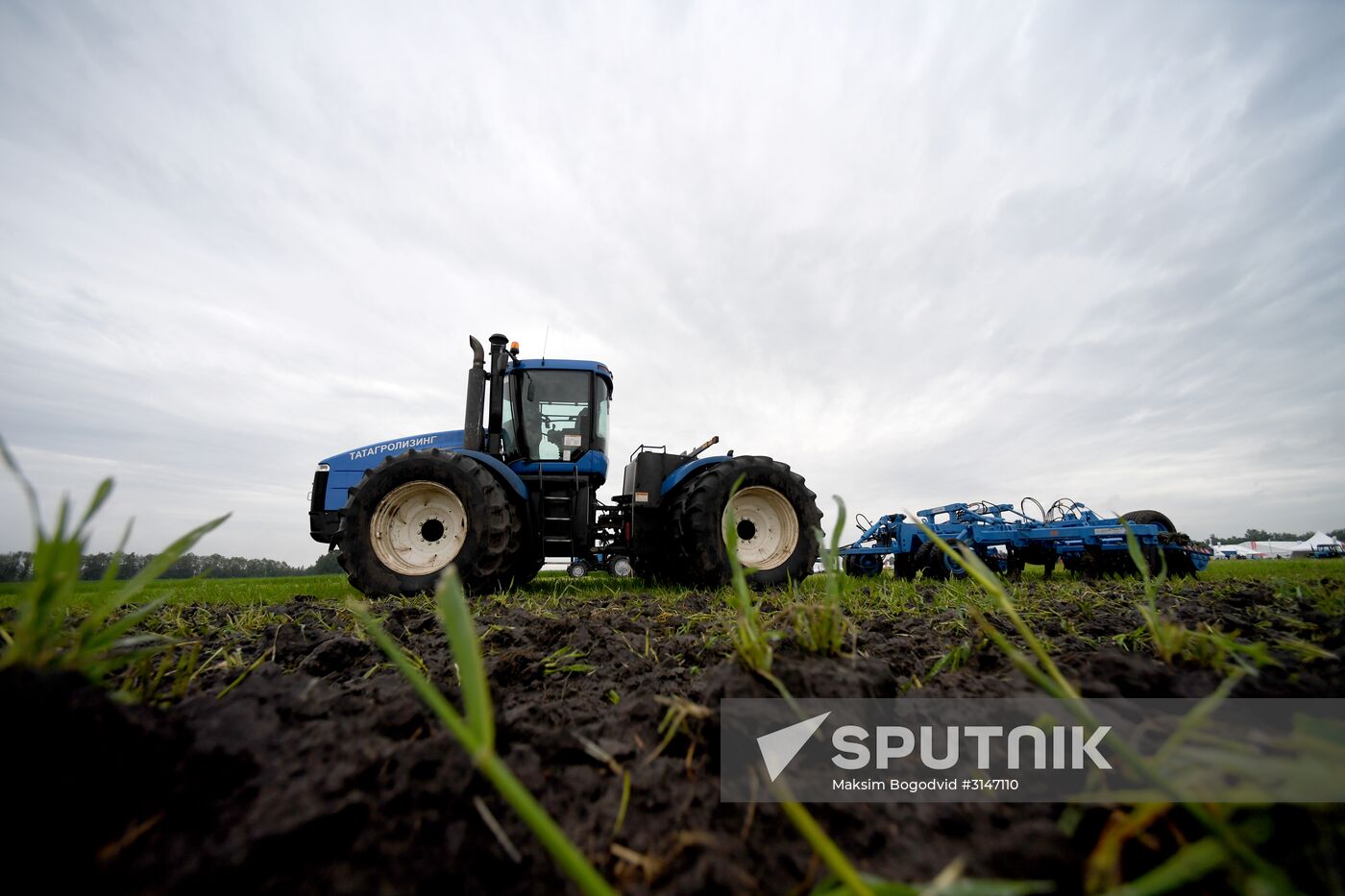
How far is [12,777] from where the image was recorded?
487 mm

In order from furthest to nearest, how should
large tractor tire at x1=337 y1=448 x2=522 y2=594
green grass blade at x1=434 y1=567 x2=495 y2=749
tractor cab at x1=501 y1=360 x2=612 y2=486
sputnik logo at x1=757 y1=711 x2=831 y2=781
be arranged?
tractor cab at x1=501 y1=360 x2=612 y2=486
large tractor tire at x1=337 y1=448 x2=522 y2=594
sputnik logo at x1=757 y1=711 x2=831 y2=781
green grass blade at x1=434 y1=567 x2=495 y2=749

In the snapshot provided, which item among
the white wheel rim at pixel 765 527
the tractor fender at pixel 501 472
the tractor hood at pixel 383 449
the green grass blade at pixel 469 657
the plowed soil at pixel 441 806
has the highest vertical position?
the tractor hood at pixel 383 449

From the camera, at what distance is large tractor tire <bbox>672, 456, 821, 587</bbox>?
4.49 meters

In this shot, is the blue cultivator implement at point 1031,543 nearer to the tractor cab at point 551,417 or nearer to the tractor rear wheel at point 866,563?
the tractor rear wheel at point 866,563

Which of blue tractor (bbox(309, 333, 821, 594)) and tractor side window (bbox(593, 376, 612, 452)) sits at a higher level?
tractor side window (bbox(593, 376, 612, 452))

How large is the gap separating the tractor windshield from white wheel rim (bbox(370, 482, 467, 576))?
1.16m

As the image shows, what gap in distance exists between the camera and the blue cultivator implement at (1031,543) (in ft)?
18.7

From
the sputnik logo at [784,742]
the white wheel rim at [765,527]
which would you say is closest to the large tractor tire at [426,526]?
the white wheel rim at [765,527]

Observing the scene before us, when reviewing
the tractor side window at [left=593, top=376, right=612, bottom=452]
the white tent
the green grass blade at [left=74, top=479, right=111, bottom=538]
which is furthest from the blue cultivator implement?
the white tent

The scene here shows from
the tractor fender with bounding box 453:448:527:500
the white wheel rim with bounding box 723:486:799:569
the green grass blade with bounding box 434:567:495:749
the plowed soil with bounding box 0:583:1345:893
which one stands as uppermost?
the tractor fender with bounding box 453:448:527:500

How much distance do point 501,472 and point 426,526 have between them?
0.77m

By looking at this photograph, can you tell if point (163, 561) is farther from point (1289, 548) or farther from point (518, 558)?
point (1289, 548)

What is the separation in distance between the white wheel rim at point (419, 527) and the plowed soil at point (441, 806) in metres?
3.50

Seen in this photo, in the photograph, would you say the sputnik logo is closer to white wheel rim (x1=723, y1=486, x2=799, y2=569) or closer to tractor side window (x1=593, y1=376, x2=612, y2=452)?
white wheel rim (x1=723, y1=486, x2=799, y2=569)
